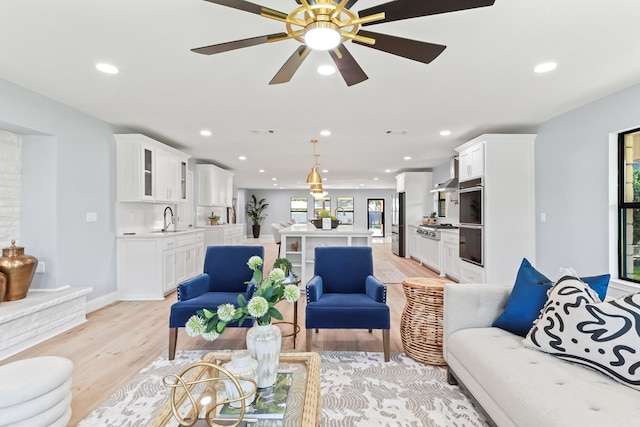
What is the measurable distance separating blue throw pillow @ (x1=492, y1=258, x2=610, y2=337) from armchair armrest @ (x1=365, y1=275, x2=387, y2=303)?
0.85 meters

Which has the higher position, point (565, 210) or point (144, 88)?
point (144, 88)

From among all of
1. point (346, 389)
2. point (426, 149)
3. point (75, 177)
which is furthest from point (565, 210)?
point (75, 177)

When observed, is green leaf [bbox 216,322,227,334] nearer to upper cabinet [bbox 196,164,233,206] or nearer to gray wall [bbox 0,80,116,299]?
gray wall [bbox 0,80,116,299]

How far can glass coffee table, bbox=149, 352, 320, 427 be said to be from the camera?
1.37 meters

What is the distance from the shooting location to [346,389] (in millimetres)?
2334

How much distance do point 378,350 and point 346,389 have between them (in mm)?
753

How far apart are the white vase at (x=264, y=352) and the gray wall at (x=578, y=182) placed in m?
3.74

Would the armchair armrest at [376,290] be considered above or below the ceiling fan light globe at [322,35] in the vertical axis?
below

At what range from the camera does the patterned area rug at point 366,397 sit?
200 centimetres

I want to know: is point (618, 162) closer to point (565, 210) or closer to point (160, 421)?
point (565, 210)

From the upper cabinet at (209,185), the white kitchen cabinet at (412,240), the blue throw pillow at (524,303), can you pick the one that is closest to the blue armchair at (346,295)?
the blue throw pillow at (524,303)

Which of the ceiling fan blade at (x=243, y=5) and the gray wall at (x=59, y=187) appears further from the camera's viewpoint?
the gray wall at (x=59, y=187)

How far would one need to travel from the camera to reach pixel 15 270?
318 cm

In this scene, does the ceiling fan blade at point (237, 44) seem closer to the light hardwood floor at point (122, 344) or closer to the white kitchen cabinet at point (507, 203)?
the light hardwood floor at point (122, 344)
